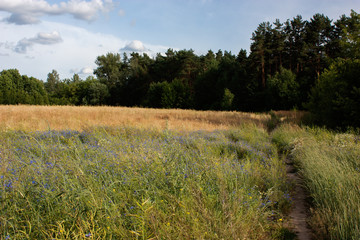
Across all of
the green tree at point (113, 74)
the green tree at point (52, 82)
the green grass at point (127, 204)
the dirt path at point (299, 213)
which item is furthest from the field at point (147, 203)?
the green tree at point (52, 82)

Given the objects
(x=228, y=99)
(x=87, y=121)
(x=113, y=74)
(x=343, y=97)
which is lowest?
(x=87, y=121)

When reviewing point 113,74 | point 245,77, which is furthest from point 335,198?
point 113,74

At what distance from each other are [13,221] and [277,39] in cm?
4195

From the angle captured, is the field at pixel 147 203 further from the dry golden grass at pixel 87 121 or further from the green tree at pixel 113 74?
the green tree at pixel 113 74

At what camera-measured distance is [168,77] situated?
57875 millimetres

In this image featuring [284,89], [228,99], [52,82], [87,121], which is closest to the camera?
[87,121]

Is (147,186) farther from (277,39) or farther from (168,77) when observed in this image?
(168,77)

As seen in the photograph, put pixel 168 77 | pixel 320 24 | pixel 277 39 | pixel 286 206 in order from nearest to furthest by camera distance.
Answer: pixel 286 206 → pixel 320 24 → pixel 277 39 → pixel 168 77

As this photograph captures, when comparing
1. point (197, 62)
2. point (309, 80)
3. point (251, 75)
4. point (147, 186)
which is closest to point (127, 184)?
point (147, 186)

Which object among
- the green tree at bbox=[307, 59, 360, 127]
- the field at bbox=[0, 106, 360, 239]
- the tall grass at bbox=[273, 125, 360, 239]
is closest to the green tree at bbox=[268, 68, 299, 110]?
the green tree at bbox=[307, 59, 360, 127]

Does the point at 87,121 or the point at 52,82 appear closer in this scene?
the point at 87,121

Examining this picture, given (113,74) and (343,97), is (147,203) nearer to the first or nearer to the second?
(343,97)

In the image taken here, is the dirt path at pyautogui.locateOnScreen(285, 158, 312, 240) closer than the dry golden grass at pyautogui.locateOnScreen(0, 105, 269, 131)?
Yes

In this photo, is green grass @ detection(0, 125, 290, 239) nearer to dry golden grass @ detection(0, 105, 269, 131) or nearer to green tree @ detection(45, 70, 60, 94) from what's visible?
dry golden grass @ detection(0, 105, 269, 131)
